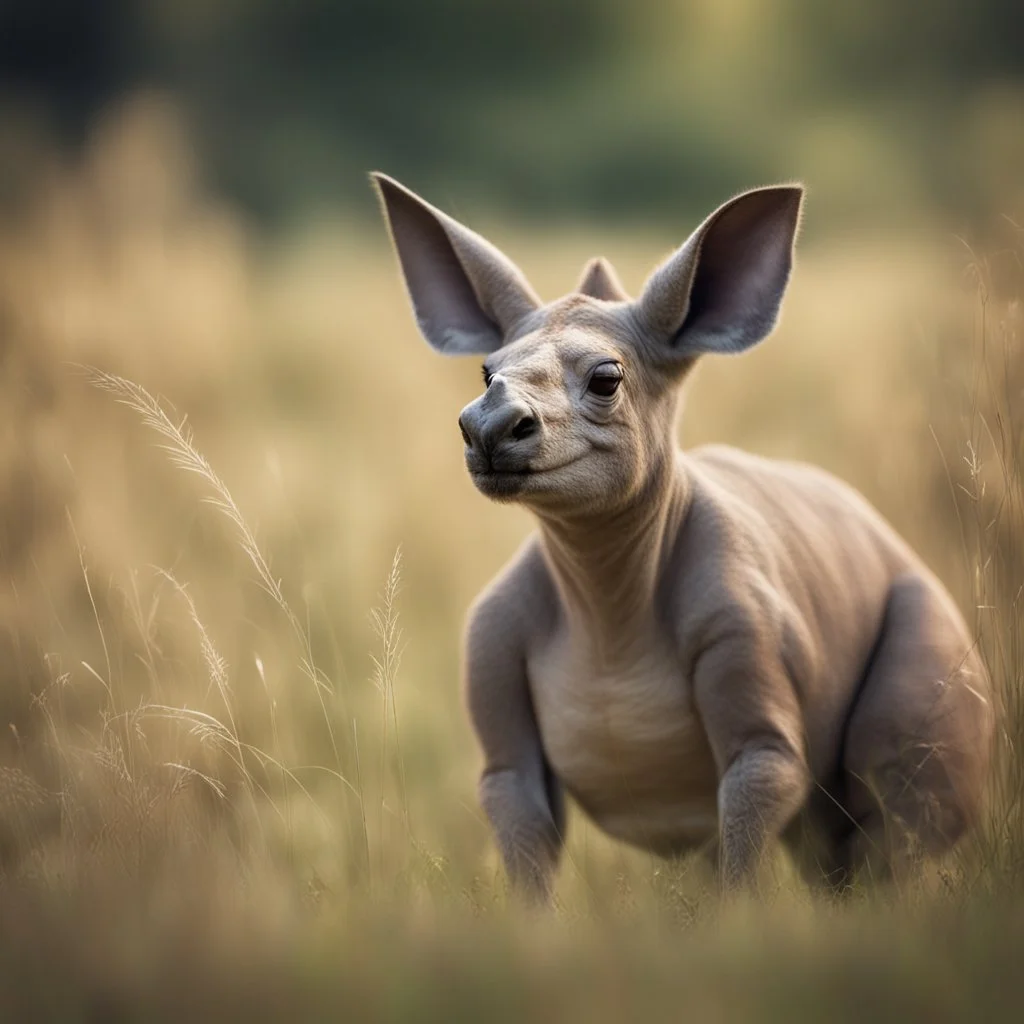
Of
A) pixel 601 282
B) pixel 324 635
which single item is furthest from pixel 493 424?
pixel 324 635

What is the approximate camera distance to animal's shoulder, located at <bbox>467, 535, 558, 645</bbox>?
5.33 metres

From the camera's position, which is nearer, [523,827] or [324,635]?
[523,827]

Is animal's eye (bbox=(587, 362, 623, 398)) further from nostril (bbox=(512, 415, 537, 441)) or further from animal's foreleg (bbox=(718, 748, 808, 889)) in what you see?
animal's foreleg (bbox=(718, 748, 808, 889))

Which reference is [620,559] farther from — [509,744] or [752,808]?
[752,808]

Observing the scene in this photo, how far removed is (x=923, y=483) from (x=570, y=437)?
3.72 metres

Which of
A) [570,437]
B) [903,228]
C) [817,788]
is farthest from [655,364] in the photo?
[903,228]

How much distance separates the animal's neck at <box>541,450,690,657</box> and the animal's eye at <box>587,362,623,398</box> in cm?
35

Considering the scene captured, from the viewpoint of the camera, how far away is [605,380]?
4.78 m

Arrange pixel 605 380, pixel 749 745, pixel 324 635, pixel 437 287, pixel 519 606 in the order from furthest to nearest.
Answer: pixel 324 635 < pixel 437 287 < pixel 519 606 < pixel 749 745 < pixel 605 380

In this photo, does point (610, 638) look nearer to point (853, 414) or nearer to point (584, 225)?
point (853, 414)

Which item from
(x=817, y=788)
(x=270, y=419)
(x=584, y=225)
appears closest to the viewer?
(x=817, y=788)

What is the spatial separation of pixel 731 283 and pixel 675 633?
1098 millimetres

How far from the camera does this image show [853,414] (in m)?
10.0

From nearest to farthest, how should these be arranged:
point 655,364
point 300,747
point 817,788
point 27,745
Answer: point 655,364, point 817,788, point 27,745, point 300,747
